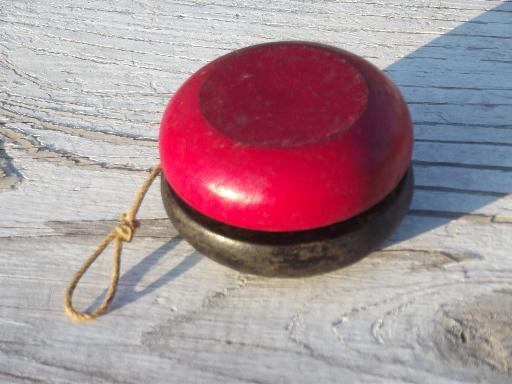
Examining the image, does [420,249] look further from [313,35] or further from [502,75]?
[313,35]

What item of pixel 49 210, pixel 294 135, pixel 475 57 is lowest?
pixel 49 210

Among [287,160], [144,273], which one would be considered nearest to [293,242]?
[287,160]

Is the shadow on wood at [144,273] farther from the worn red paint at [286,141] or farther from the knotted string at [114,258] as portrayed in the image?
the worn red paint at [286,141]

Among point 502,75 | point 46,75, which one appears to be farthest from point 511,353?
point 46,75

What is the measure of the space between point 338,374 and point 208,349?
0.63ft

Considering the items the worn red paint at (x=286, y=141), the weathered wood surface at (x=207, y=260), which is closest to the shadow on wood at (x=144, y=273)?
the weathered wood surface at (x=207, y=260)

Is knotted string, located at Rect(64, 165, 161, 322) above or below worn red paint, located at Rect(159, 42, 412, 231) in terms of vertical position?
below

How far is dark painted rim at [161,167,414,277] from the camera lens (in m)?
1.06

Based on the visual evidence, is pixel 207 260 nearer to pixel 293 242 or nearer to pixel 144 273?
pixel 144 273

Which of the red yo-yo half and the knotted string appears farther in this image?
the knotted string

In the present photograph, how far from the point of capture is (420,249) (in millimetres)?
1206

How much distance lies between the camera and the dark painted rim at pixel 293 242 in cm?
106

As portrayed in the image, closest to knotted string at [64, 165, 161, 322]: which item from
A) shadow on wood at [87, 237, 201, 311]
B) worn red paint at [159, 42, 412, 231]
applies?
shadow on wood at [87, 237, 201, 311]

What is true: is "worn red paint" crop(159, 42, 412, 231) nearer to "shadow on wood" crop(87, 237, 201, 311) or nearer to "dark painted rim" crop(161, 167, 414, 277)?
"dark painted rim" crop(161, 167, 414, 277)
